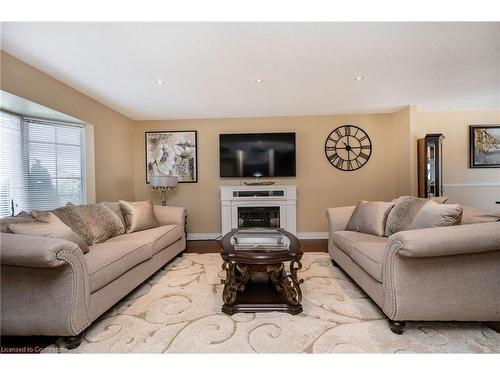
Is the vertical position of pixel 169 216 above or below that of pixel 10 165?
below

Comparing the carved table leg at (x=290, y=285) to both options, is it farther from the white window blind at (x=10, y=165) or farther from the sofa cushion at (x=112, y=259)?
the white window blind at (x=10, y=165)

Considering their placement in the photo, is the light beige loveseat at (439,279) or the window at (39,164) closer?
the light beige loveseat at (439,279)

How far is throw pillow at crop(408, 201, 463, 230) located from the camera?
1.71m

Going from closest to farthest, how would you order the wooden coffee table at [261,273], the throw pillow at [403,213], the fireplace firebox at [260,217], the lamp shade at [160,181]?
the wooden coffee table at [261,273], the throw pillow at [403,213], the lamp shade at [160,181], the fireplace firebox at [260,217]

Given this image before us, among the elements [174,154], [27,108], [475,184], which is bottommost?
[475,184]

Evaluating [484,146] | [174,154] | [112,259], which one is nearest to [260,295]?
[112,259]

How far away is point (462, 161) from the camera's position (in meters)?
4.16

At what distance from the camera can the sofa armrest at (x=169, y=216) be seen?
3.26m

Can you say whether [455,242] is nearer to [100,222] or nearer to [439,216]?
[439,216]

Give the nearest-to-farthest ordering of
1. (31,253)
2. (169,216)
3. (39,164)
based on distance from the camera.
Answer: (31,253) < (39,164) < (169,216)

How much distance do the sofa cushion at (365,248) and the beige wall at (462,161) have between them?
9.53ft

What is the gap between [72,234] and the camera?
5.96 feet

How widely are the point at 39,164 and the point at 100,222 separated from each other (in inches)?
49.2

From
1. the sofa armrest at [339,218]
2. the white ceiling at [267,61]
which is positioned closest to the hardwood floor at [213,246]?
the sofa armrest at [339,218]
